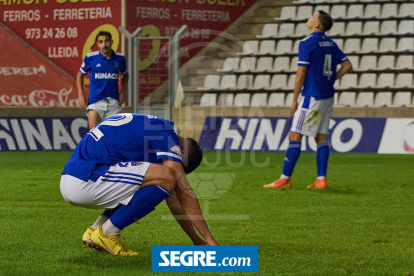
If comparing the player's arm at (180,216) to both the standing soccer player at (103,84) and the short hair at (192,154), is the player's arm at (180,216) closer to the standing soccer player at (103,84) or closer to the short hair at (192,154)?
the short hair at (192,154)

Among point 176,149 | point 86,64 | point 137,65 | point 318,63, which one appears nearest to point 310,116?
point 318,63

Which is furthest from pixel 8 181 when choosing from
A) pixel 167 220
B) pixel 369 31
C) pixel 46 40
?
pixel 369 31

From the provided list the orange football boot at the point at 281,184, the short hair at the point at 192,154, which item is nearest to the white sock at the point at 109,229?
the short hair at the point at 192,154

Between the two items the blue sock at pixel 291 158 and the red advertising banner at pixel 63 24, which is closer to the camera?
the blue sock at pixel 291 158

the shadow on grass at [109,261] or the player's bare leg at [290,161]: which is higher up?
the shadow on grass at [109,261]

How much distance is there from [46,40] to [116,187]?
50.4 feet

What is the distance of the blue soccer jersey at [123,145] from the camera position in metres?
3.86

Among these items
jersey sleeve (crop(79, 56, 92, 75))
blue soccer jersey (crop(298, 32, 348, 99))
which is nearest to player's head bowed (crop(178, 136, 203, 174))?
blue soccer jersey (crop(298, 32, 348, 99))

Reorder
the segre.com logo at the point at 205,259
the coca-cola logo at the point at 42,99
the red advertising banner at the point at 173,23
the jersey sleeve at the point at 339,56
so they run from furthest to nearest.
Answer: the coca-cola logo at the point at 42,99 < the red advertising banner at the point at 173,23 < the jersey sleeve at the point at 339,56 < the segre.com logo at the point at 205,259

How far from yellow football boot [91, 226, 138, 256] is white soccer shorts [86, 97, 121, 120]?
5.67 metres

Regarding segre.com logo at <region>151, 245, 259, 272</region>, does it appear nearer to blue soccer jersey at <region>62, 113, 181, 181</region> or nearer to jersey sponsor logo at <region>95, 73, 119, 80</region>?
blue soccer jersey at <region>62, 113, 181, 181</region>

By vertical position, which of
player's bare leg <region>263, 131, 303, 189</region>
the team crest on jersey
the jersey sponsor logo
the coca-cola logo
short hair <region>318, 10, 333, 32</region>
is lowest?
the coca-cola logo

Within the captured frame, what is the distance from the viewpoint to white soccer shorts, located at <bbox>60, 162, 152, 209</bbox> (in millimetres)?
3861

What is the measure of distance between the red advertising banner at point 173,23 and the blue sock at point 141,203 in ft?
43.1
